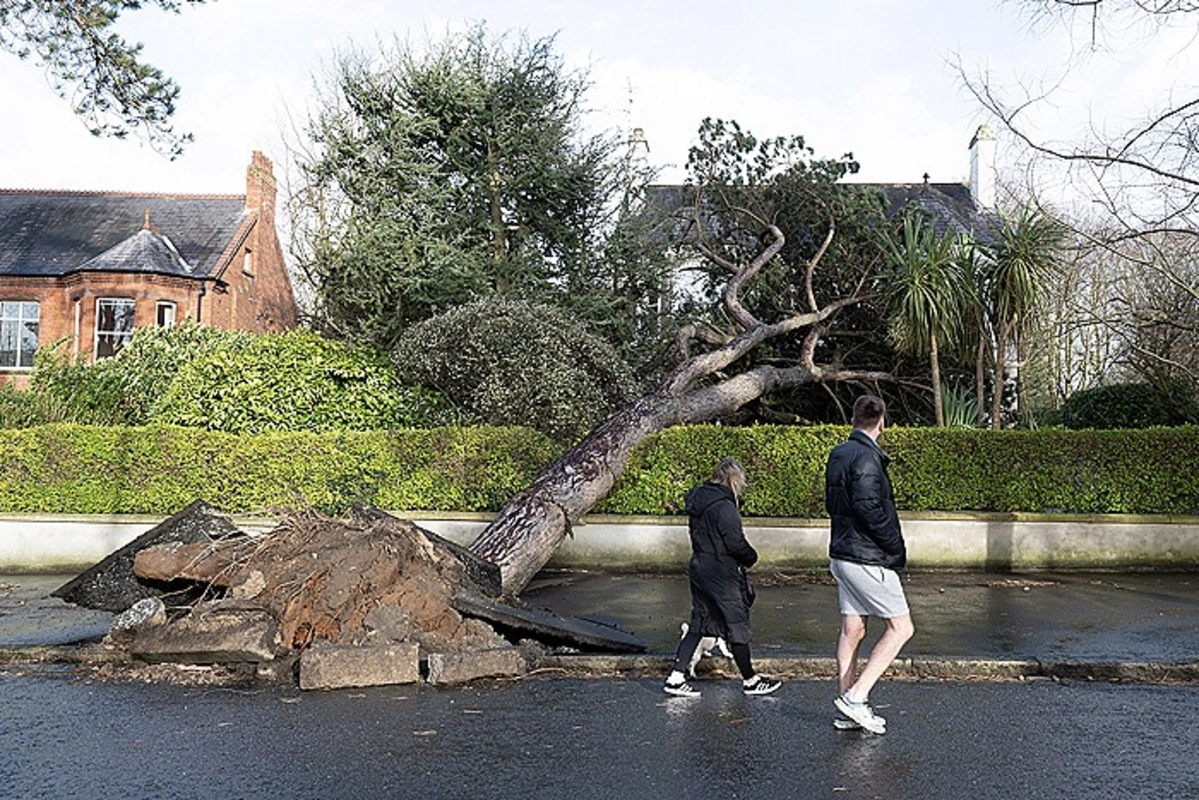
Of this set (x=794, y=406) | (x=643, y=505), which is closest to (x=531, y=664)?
(x=643, y=505)

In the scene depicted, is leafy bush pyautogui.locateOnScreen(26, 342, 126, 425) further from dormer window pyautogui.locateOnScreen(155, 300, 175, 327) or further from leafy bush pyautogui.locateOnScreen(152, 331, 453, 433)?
dormer window pyautogui.locateOnScreen(155, 300, 175, 327)

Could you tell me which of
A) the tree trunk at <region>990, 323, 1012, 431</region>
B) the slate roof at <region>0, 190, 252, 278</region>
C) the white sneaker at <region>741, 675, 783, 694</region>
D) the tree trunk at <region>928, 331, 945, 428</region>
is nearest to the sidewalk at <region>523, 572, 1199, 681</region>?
the white sneaker at <region>741, 675, 783, 694</region>

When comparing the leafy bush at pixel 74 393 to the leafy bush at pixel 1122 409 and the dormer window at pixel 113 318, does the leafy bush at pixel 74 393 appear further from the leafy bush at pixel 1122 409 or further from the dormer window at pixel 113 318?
the leafy bush at pixel 1122 409

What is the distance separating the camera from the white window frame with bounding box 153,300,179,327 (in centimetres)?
3017

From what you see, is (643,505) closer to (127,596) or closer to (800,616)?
(800,616)

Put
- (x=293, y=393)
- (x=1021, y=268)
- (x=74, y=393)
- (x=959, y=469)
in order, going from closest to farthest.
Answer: (x=959, y=469), (x=1021, y=268), (x=293, y=393), (x=74, y=393)

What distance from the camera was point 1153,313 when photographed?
14.4 meters

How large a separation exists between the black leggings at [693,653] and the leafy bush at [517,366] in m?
Answer: 7.41

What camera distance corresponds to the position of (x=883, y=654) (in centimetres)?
579

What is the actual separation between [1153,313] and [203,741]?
44.2ft

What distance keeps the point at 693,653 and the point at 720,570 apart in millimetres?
602

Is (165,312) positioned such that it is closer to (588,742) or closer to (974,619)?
(974,619)

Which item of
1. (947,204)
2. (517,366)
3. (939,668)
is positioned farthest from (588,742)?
(947,204)

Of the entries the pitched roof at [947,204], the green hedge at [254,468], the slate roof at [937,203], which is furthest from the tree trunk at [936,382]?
the pitched roof at [947,204]
